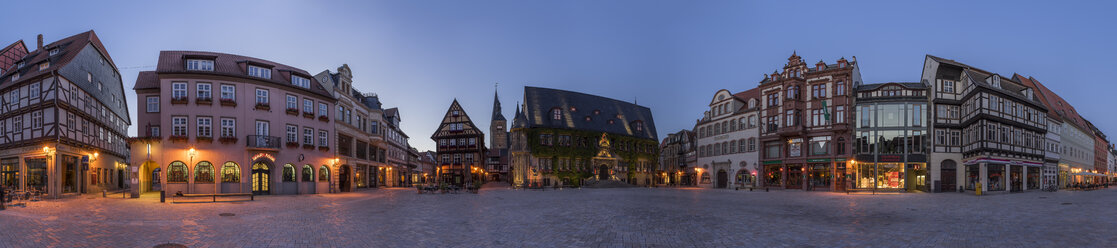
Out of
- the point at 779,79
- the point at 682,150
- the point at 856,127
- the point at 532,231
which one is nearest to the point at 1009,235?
the point at 532,231

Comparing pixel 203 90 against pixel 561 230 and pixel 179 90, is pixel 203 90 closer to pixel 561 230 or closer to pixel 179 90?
pixel 179 90

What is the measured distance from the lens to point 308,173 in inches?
1426

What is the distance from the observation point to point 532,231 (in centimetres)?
1277

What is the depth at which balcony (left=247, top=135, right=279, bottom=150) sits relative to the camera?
1273 inches

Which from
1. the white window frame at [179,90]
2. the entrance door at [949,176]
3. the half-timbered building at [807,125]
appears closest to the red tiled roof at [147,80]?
the white window frame at [179,90]

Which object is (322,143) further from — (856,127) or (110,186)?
(856,127)

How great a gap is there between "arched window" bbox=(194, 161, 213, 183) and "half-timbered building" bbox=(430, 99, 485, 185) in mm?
45499

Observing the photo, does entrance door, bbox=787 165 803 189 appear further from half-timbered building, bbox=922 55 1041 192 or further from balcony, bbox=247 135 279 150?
balcony, bbox=247 135 279 150

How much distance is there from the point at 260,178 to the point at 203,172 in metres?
3.10

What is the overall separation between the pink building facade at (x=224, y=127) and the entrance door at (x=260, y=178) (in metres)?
0.03

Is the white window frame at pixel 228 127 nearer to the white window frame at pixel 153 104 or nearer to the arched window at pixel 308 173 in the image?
the white window frame at pixel 153 104

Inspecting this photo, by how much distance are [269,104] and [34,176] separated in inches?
554

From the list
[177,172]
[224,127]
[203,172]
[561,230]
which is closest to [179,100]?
[224,127]

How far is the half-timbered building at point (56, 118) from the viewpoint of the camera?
101 feet
